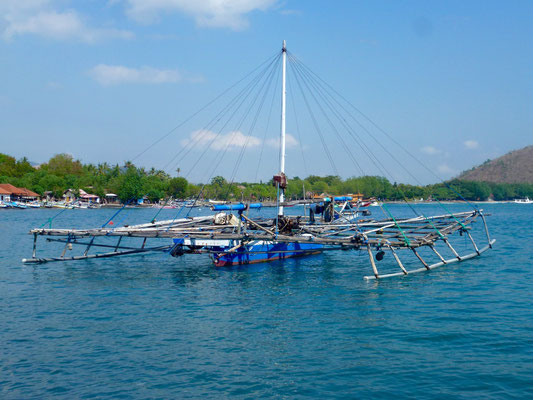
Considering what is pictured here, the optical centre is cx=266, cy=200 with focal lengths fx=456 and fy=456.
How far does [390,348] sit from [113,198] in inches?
6123

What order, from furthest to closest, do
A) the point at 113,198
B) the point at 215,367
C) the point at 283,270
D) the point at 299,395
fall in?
the point at 113,198 → the point at 283,270 → the point at 215,367 → the point at 299,395

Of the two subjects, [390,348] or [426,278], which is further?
[426,278]

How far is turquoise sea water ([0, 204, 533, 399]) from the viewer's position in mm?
12070

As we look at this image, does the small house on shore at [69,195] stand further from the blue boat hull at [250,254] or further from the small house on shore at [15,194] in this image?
the blue boat hull at [250,254]

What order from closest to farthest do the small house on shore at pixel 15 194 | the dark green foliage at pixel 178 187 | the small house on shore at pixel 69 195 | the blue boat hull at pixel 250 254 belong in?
the blue boat hull at pixel 250 254
the small house on shore at pixel 15 194
the small house on shore at pixel 69 195
the dark green foliage at pixel 178 187

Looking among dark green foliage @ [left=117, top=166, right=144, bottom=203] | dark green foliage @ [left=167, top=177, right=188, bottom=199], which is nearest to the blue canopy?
dark green foliage @ [left=117, top=166, right=144, bottom=203]

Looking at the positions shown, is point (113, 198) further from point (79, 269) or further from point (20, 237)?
point (79, 269)

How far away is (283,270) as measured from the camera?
28375 mm

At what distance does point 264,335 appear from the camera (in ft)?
52.3

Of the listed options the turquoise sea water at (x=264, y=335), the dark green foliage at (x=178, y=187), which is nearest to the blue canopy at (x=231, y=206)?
the turquoise sea water at (x=264, y=335)

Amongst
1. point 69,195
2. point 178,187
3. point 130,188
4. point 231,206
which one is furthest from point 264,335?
point 69,195

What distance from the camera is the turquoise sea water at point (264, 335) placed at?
475 inches

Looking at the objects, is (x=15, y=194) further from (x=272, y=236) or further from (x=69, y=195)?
(x=272, y=236)

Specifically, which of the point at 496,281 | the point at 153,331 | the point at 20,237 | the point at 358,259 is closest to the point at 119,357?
the point at 153,331
